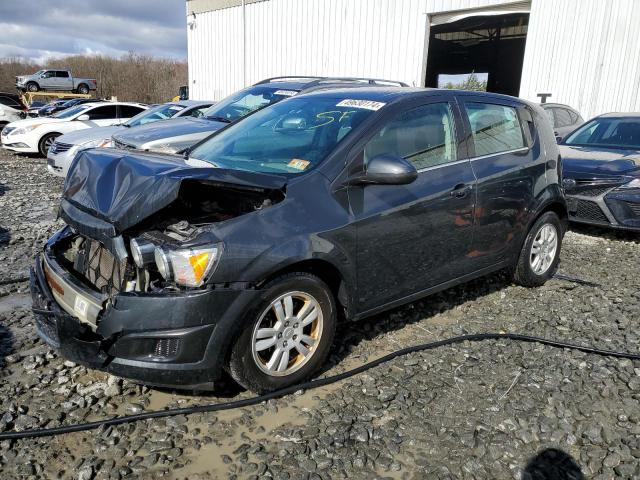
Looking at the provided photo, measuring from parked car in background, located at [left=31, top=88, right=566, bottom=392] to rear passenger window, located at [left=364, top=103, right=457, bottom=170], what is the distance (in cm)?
1

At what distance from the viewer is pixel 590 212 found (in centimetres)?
661

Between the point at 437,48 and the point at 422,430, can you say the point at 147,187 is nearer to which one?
the point at 422,430

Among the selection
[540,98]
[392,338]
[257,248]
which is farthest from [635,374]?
[540,98]

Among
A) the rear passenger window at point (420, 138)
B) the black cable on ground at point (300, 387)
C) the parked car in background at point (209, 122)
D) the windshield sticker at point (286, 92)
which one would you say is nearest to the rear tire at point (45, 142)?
the parked car in background at point (209, 122)

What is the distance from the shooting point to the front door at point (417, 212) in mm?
3201

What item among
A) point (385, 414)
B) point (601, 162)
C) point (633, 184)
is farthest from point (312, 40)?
point (385, 414)

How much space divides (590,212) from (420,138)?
4.10 meters

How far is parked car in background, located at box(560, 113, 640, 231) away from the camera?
20.8 ft

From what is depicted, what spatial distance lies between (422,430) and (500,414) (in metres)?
0.49

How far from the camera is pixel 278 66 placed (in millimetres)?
19656

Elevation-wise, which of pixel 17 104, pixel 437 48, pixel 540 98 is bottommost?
pixel 17 104

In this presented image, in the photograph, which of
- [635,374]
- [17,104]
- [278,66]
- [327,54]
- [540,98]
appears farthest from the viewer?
[17,104]

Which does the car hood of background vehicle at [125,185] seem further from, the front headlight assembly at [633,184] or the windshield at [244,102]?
the front headlight assembly at [633,184]

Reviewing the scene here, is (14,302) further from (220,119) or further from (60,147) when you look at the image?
(60,147)
